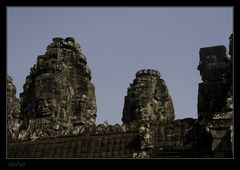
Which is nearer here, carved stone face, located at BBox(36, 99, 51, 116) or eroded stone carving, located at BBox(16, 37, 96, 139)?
carved stone face, located at BBox(36, 99, 51, 116)

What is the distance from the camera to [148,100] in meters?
38.3

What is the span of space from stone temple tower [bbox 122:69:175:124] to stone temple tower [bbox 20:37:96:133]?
259cm

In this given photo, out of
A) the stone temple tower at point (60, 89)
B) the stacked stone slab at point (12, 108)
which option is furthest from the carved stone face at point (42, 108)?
the stacked stone slab at point (12, 108)

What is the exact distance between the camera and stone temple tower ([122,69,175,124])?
1494 inches

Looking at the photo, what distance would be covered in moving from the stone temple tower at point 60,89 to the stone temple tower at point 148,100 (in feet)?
8.50

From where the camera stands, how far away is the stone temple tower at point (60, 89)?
3716 cm

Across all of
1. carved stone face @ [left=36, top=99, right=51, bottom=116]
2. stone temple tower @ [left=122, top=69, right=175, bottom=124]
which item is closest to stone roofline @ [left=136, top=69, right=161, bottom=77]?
stone temple tower @ [left=122, top=69, right=175, bottom=124]

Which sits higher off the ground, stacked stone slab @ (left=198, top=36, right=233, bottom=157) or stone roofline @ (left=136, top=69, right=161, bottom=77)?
stone roofline @ (left=136, top=69, right=161, bottom=77)

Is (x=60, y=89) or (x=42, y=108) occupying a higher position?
(x=60, y=89)

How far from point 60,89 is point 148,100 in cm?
566

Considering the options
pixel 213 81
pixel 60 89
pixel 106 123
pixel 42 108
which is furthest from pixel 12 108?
pixel 213 81

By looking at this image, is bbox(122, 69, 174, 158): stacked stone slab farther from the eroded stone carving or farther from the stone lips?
the eroded stone carving

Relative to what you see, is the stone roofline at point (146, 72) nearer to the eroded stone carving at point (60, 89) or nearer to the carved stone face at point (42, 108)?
the eroded stone carving at point (60, 89)

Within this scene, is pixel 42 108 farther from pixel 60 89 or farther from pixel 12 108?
pixel 12 108
